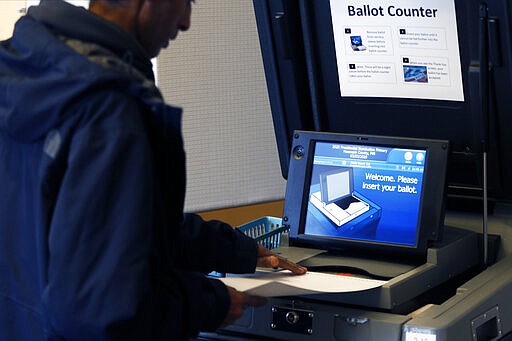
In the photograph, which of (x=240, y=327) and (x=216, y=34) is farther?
(x=216, y=34)

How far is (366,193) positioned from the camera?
1956 mm

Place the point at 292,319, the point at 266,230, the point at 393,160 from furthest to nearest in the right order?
1. the point at 266,230
2. the point at 393,160
3. the point at 292,319

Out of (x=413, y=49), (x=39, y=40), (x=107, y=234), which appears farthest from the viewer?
(x=413, y=49)

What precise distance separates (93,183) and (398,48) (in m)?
1.02

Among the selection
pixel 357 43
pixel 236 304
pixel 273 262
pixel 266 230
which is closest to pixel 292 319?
pixel 273 262

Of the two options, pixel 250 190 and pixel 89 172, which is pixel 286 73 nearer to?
pixel 250 190

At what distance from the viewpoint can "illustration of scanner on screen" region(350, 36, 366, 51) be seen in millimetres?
2102

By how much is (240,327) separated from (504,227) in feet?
2.08

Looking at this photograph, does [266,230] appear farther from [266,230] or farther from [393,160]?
[393,160]

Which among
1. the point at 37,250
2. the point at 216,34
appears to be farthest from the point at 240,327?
the point at 216,34

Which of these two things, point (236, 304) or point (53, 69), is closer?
point (53, 69)

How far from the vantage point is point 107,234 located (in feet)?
4.05

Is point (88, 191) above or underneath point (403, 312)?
above

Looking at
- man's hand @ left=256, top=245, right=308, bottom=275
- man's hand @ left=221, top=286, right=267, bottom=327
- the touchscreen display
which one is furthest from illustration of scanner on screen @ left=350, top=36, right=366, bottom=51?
man's hand @ left=221, top=286, right=267, bottom=327
